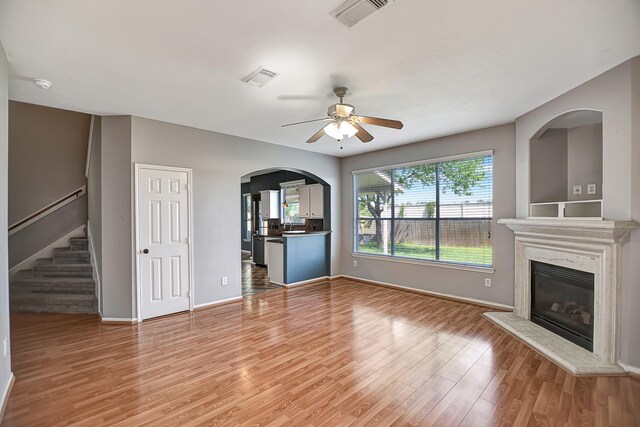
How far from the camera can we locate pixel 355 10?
1.83m

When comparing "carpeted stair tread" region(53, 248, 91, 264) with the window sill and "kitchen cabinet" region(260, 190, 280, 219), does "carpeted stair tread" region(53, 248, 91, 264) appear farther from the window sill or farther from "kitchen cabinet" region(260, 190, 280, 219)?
the window sill

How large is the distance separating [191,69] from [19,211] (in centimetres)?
533

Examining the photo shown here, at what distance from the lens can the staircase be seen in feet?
14.1

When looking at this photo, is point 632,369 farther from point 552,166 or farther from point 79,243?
point 79,243

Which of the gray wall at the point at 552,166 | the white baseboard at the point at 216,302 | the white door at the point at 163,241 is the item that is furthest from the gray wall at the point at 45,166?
the gray wall at the point at 552,166

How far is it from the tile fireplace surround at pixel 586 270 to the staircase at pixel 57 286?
595cm

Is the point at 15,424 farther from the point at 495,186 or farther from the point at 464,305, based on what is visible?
the point at 495,186

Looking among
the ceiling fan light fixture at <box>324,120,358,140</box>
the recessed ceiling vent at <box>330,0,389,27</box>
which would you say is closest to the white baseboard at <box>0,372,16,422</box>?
the ceiling fan light fixture at <box>324,120,358,140</box>

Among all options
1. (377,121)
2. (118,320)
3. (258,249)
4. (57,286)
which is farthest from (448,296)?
(57,286)

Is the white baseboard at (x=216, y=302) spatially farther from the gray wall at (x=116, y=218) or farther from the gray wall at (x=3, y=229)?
the gray wall at (x=3, y=229)

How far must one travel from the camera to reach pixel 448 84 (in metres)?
2.94

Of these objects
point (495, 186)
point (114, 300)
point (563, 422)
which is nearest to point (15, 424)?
point (114, 300)

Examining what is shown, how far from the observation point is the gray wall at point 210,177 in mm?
4008

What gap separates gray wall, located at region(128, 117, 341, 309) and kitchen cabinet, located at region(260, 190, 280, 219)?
308 cm
